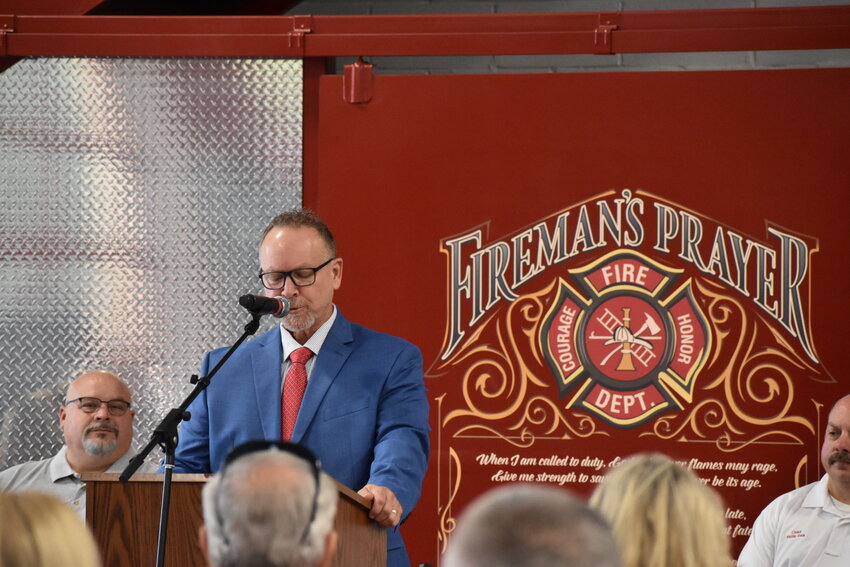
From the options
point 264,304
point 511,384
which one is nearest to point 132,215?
point 511,384

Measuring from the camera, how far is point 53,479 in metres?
4.18

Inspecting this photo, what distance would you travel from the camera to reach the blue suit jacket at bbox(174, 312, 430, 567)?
279 cm

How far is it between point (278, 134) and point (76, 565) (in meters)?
3.36

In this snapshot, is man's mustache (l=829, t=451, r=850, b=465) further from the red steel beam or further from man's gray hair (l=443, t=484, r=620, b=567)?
man's gray hair (l=443, t=484, r=620, b=567)

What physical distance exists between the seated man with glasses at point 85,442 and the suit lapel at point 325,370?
161 cm

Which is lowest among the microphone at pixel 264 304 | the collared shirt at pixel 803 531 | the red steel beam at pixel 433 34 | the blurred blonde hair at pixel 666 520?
the collared shirt at pixel 803 531

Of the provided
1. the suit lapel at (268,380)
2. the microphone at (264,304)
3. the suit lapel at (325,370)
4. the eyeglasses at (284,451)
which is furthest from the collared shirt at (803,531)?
the eyeglasses at (284,451)

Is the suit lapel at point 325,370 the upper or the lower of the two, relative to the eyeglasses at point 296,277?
lower

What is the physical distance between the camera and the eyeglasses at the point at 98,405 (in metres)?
4.21

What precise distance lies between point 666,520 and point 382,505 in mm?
956

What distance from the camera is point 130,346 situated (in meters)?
4.42

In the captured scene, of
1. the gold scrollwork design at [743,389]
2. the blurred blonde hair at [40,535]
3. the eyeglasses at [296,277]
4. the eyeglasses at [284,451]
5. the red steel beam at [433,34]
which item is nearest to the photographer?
the blurred blonde hair at [40,535]

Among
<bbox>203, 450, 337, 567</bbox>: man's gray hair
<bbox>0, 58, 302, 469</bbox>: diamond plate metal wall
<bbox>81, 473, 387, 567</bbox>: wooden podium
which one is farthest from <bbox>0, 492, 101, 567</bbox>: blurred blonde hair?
<bbox>0, 58, 302, 469</bbox>: diamond plate metal wall

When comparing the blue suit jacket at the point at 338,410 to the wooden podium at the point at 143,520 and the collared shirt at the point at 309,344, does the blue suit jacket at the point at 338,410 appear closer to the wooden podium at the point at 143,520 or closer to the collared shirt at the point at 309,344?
the collared shirt at the point at 309,344
